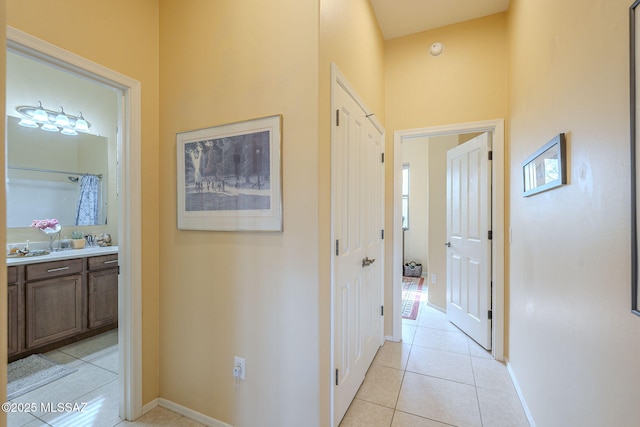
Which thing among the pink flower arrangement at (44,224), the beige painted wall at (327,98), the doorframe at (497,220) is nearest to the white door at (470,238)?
the doorframe at (497,220)

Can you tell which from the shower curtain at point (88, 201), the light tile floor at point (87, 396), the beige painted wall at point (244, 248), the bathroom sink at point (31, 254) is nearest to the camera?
the beige painted wall at point (244, 248)

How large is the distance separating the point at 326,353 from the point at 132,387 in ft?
4.20

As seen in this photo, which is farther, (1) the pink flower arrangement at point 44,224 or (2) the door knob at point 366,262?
(1) the pink flower arrangement at point 44,224

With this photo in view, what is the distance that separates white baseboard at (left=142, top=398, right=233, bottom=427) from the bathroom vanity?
1.53m

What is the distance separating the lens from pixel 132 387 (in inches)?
66.7

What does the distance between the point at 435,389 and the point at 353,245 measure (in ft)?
4.11

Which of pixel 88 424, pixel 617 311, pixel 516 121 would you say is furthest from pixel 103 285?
pixel 516 121

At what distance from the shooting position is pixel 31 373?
85.6 inches

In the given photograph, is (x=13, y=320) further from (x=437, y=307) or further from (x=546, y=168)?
(x=437, y=307)

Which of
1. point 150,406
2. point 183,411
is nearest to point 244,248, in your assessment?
point 183,411

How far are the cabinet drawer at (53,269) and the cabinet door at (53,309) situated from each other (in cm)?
5

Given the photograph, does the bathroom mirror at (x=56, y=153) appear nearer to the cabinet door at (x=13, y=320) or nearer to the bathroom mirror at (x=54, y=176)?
the bathroom mirror at (x=54, y=176)

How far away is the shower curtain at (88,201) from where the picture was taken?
10.5 feet

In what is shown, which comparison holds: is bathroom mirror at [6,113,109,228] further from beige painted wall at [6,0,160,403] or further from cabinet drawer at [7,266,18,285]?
beige painted wall at [6,0,160,403]
